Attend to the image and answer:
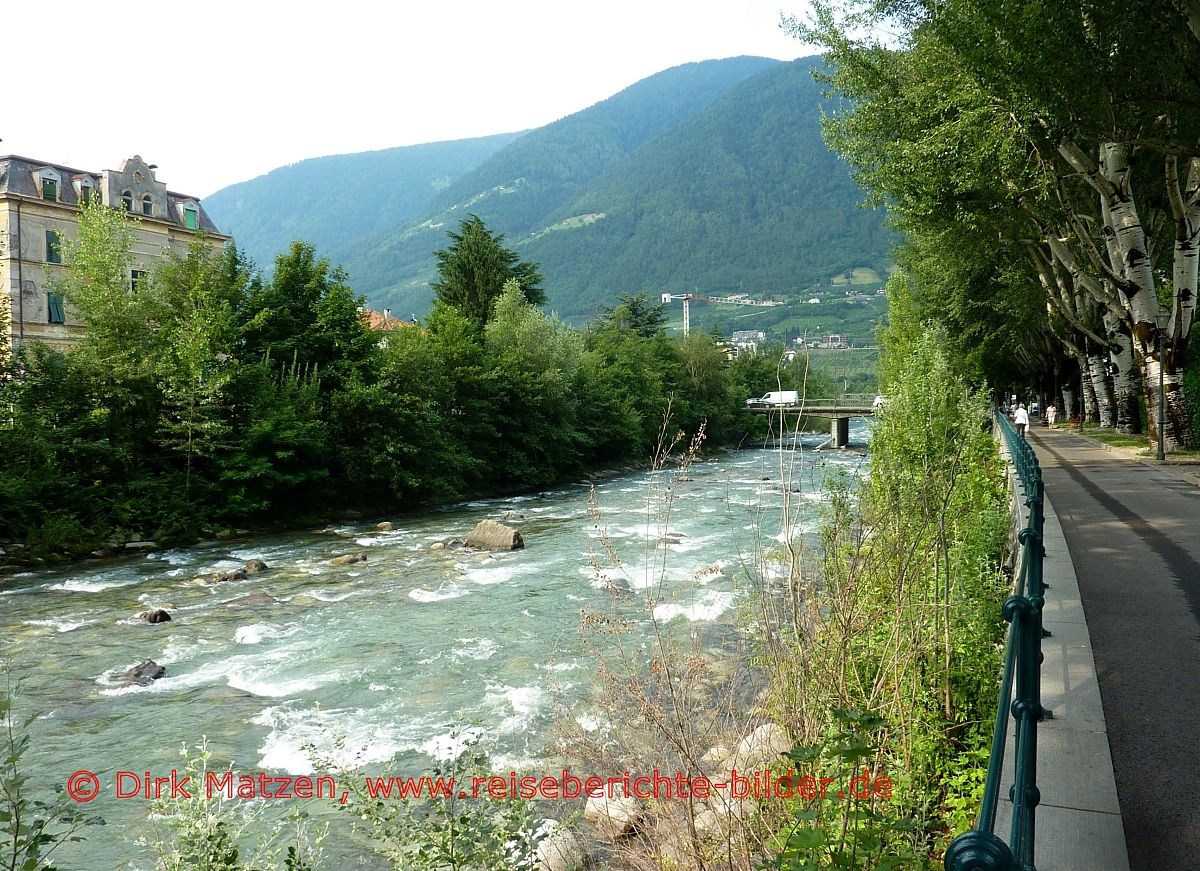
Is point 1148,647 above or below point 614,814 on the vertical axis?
above

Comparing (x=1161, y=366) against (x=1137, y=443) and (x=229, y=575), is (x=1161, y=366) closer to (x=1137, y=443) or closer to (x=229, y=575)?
(x=1137, y=443)

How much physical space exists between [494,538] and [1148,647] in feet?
58.0

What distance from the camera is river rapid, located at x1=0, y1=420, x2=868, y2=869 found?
9.32 m

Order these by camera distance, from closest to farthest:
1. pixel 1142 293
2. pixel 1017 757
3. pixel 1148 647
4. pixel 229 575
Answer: pixel 1017 757 < pixel 1148 647 < pixel 229 575 < pixel 1142 293

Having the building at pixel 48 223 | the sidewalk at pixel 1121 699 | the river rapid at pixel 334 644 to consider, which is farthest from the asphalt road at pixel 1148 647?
the building at pixel 48 223

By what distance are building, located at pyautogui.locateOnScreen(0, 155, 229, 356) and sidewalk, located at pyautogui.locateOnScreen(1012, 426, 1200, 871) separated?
38.0 m

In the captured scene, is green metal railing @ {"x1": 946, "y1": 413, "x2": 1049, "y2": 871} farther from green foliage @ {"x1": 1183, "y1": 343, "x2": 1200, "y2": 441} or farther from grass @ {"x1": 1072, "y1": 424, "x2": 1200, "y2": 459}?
green foliage @ {"x1": 1183, "y1": 343, "x2": 1200, "y2": 441}

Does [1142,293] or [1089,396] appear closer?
[1142,293]

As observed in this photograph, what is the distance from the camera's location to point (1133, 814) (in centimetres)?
412

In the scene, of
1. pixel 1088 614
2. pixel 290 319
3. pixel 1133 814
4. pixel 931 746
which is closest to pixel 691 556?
pixel 1088 614

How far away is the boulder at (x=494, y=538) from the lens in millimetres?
22422

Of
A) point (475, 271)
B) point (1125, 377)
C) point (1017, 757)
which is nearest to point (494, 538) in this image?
point (1017, 757)

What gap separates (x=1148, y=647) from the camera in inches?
259

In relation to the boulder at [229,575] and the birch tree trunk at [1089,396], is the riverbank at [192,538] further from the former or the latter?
the birch tree trunk at [1089,396]
